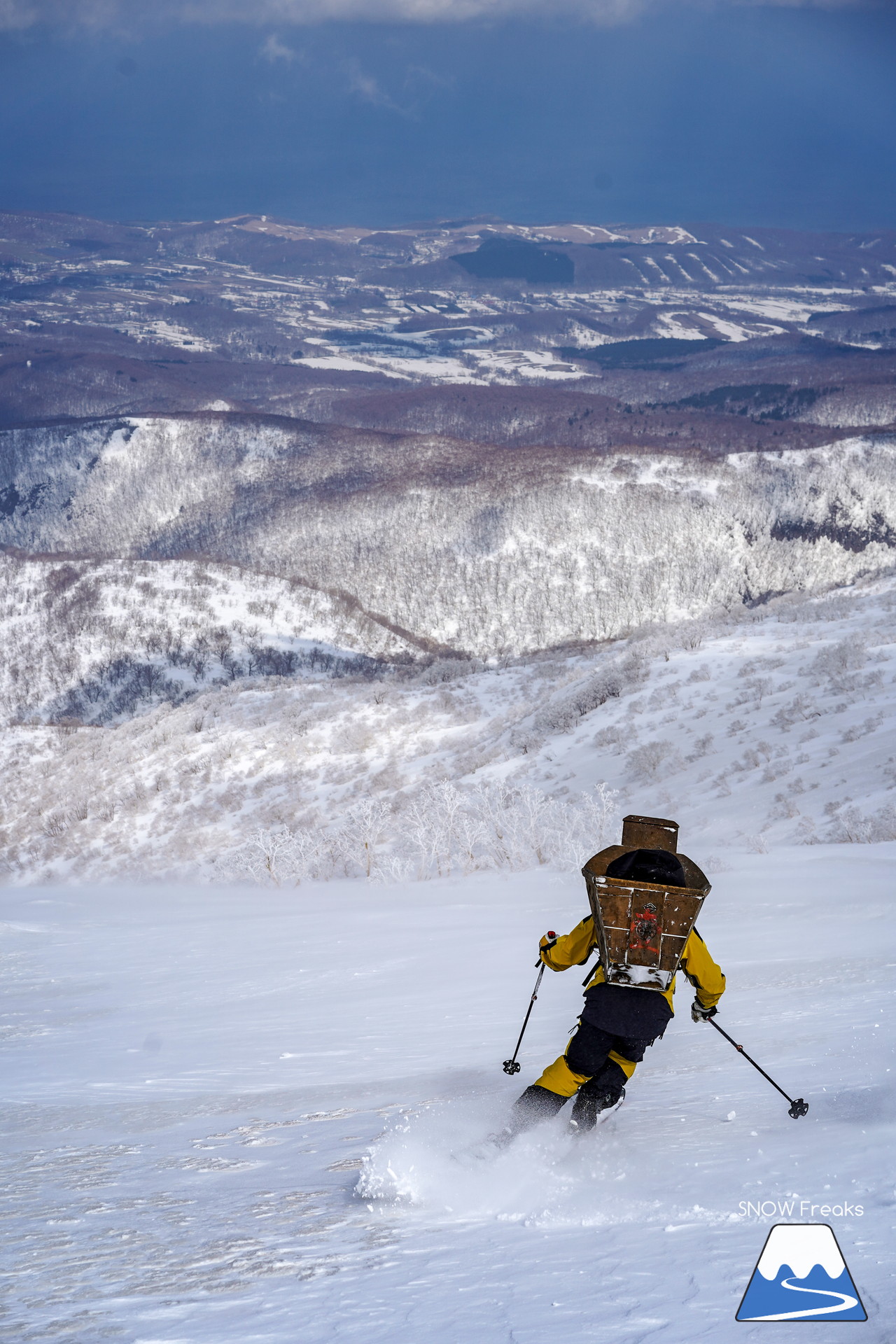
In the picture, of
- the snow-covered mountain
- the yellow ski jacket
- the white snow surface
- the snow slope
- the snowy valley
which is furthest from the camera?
the snow-covered mountain

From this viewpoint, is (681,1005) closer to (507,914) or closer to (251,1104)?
(251,1104)

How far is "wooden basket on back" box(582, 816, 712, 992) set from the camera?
18.8 feet

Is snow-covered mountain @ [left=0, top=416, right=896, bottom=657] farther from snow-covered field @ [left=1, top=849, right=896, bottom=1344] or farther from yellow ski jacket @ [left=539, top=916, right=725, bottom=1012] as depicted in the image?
yellow ski jacket @ [left=539, top=916, right=725, bottom=1012]

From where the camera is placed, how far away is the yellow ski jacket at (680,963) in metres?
6.00

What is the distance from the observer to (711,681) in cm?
4084

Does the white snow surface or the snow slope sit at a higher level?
the white snow surface

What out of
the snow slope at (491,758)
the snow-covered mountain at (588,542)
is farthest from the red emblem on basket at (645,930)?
the snow-covered mountain at (588,542)

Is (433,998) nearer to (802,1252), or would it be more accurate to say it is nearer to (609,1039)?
(609,1039)

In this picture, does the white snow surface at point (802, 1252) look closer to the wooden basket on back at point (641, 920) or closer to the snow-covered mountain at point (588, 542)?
the wooden basket on back at point (641, 920)

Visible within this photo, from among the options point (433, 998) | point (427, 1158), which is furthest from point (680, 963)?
point (433, 998)

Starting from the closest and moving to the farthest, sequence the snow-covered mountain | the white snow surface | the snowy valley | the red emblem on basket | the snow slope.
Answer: the white snow surface, the snowy valley, the red emblem on basket, the snow slope, the snow-covered mountain

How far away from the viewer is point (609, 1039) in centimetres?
591

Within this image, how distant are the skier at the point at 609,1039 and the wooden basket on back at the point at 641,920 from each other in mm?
58

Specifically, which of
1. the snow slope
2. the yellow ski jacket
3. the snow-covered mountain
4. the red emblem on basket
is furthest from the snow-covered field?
the snow-covered mountain
